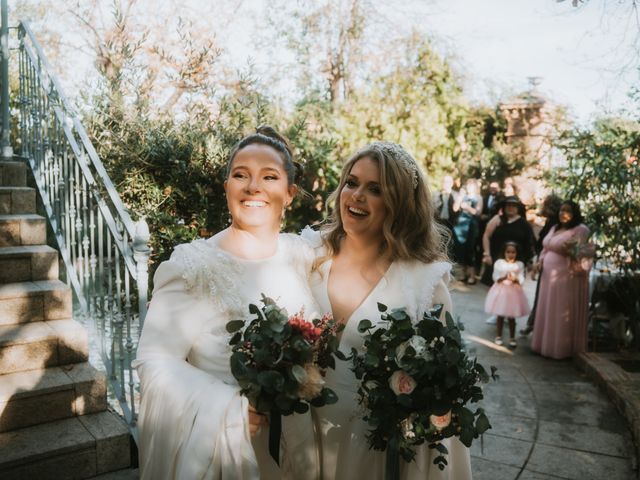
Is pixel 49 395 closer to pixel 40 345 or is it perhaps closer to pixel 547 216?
pixel 40 345

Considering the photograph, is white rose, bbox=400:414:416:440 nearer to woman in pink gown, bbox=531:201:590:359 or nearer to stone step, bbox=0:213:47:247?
stone step, bbox=0:213:47:247

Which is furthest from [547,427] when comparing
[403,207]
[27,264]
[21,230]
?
[21,230]

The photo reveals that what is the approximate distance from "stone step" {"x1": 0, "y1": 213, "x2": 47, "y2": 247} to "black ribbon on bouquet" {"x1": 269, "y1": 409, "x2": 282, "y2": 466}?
3055 mm

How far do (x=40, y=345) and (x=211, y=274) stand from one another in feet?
6.34

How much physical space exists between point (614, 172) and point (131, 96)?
4903 mm

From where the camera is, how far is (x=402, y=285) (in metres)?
2.41

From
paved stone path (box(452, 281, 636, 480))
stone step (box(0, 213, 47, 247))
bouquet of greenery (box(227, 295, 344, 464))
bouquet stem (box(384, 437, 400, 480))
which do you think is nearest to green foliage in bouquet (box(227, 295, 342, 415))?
bouquet of greenery (box(227, 295, 344, 464))

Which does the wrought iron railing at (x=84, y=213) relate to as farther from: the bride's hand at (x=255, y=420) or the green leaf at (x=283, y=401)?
the green leaf at (x=283, y=401)

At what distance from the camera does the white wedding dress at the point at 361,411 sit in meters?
2.26

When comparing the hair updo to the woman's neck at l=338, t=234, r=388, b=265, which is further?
the woman's neck at l=338, t=234, r=388, b=265

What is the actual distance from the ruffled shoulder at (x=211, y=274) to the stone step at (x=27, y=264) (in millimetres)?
2288

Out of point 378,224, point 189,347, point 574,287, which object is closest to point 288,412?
point 189,347

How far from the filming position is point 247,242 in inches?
86.1

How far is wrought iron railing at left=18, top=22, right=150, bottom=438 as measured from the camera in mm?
3367
